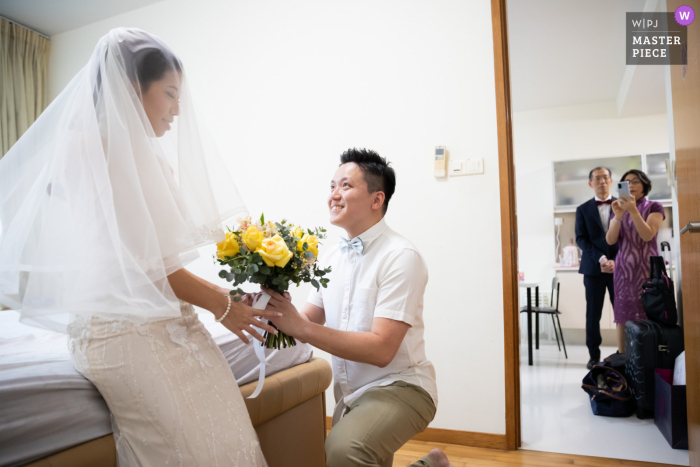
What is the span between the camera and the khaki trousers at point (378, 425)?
1.36 meters

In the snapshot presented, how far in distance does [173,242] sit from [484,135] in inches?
79.0

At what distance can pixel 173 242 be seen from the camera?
1.14 m

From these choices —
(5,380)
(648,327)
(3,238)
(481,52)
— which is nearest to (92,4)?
(481,52)

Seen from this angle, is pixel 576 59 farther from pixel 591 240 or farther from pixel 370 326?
pixel 370 326

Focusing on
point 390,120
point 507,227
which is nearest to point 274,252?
point 507,227

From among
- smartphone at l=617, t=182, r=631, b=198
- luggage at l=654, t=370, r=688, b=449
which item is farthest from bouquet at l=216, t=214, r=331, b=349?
smartphone at l=617, t=182, r=631, b=198

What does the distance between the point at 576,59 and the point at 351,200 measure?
14.1ft

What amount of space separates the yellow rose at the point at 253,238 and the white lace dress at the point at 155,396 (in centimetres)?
29

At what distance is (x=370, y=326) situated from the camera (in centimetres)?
161

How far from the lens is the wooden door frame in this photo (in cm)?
252

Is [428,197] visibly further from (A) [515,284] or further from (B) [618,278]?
(B) [618,278]

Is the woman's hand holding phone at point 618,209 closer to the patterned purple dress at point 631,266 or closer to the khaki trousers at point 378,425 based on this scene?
the patterned purple dress at point 631,266

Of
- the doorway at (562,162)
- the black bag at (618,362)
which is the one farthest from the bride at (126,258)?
the black bag at (618,362)

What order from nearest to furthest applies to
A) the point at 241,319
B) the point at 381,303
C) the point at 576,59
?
1. the point at 241,319
2. the point at 381,303
3. the point at 576,59
